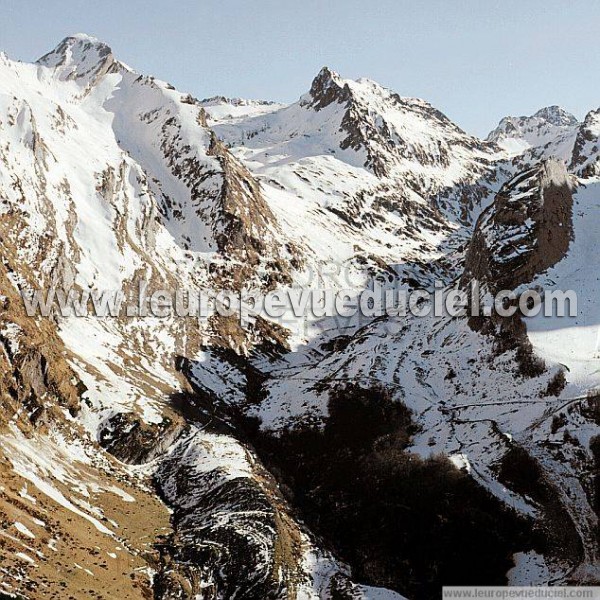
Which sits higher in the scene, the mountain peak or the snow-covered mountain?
the mountain peak

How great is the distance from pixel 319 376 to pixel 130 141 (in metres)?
66.9

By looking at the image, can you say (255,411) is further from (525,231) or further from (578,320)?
(525,231)

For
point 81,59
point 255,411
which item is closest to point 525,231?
point 255,411

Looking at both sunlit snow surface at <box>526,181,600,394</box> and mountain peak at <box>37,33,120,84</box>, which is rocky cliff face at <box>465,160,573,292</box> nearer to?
sunlit snow surface at <box>526,181,600,394</box>

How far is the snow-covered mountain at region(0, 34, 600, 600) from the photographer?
46.8 meters

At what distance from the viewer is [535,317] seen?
66812 millimetres

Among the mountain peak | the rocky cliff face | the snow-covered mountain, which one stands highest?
the mountain peak

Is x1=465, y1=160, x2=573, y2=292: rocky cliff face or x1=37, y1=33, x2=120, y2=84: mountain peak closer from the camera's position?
x1=465, y1=160, x2=573, y2=292: rocky cliff face

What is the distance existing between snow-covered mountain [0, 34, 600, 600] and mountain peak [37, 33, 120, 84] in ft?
117

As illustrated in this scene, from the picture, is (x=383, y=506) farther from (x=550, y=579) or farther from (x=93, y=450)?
(x=93, y=450)

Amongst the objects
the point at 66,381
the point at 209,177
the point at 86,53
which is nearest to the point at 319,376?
the point at 66,381

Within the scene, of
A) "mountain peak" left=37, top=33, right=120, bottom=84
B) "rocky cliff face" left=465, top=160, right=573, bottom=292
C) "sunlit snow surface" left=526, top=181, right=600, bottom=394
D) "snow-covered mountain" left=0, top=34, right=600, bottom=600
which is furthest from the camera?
"mountain peak" left=37, top=33, right=120, bottom=84

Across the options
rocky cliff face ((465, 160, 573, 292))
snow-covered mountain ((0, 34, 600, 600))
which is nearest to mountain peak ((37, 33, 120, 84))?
snow-covered mountain ((0, 34, 600, 600))

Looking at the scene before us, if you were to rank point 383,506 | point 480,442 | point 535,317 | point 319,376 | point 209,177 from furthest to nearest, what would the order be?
1. point 209,177
2. point 319,376
3. point 535,317
4. point 480,442
5. point 383,506
